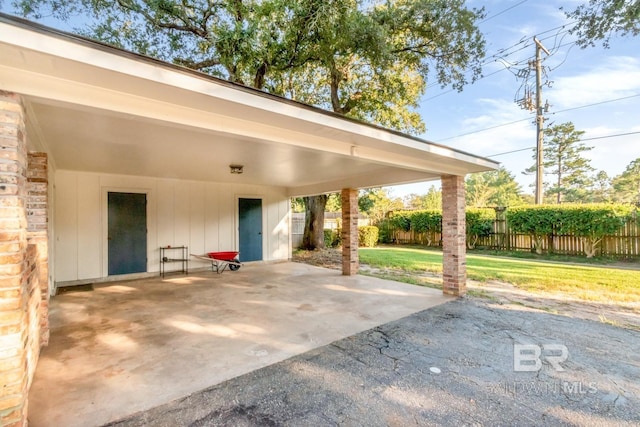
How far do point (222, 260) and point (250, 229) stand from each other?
1840 mm

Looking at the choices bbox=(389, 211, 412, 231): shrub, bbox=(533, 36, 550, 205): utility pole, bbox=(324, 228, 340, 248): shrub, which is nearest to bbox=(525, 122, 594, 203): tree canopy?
bbox=(533, 36, 550, 205): utility pole

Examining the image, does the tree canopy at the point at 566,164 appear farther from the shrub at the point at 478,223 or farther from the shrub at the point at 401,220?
the shrub at the point at 401,220

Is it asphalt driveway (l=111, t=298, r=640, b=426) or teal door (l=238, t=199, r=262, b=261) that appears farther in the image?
teal door (l=238, t=199, r=262, b=261)

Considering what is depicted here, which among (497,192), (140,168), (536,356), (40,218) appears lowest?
(536,356)

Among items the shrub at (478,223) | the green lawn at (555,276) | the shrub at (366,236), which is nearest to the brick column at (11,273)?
the green lawn at (555,276)

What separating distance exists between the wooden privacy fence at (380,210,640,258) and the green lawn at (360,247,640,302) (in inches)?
69.4

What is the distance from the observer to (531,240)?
10.8 m

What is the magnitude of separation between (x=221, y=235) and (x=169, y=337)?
5.43 meters

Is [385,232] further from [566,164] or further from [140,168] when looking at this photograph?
[566,164]

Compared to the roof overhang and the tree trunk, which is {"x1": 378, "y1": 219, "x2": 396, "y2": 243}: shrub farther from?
the roof overhang

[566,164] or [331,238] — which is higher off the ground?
[566,164]

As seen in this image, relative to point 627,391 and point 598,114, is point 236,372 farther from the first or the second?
point 598,114

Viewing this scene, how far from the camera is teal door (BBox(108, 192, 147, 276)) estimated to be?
6.98 metres

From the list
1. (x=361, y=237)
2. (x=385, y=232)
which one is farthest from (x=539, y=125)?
(x=361, y=237)
